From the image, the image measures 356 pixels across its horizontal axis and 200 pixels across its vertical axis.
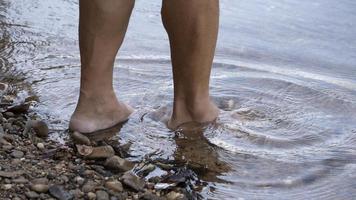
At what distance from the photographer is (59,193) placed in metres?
1.89

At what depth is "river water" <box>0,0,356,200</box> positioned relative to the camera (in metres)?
2.17

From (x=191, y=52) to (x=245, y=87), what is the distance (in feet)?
1.82

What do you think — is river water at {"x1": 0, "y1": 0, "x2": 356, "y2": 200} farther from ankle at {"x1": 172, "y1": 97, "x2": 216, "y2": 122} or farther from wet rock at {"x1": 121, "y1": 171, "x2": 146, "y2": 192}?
wet rock at {"x1": 121, "y1": 171, "x2": 146, "y2": 192}

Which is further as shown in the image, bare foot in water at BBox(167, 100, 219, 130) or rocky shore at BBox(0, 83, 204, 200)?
bare foot in water at BBox(167, 100, 219, 130)

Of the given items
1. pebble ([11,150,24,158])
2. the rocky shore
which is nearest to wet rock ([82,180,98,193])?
the rocky shore

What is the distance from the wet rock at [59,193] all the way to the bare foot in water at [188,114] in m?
0.62

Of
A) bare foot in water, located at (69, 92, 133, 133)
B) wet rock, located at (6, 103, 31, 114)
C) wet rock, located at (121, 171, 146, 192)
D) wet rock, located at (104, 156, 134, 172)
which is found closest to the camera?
wet rock, located at (121, 171, 146, 192)

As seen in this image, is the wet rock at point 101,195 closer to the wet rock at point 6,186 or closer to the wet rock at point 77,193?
the wet rock at point 77,193

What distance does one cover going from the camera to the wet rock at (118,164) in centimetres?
208

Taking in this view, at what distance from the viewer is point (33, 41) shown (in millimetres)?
3256

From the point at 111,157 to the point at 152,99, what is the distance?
0.57 meters

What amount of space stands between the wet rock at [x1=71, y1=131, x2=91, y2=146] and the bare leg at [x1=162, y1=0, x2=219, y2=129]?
308 mm

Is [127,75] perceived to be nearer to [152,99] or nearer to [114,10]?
[152,99]

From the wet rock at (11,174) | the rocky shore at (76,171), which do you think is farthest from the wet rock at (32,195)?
the wet rock at (11,174)
